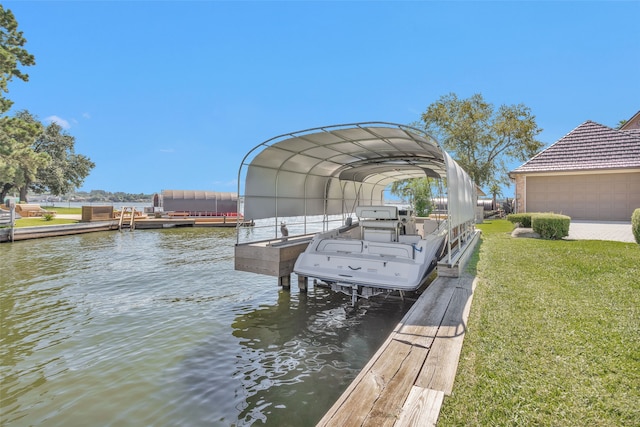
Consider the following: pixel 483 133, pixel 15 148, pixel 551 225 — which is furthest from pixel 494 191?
pixel 15 148

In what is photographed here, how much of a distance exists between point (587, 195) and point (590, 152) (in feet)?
8.44

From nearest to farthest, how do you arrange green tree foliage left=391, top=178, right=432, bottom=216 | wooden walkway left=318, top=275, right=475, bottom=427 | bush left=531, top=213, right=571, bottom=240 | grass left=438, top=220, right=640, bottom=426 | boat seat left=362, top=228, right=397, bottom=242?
wooden walkway left=318, top=275, right=475, bottom=427 < grass left=438, top=220, right=640, bottom=426 < boat seat left=362, top=228, right=397, bottom=242 < bush left=531, top=213, right=571, bottom=240 < green tree foliage left=391, top=178, right=432, bottom=216

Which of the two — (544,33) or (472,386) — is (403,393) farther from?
(544,33)

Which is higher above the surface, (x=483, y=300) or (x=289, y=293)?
(x=483, y=300)

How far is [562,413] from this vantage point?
2535mm

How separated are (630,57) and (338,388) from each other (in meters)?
27.4

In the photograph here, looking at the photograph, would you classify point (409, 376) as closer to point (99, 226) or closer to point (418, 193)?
point (418, 193)

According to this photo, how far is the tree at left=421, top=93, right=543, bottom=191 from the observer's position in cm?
3206

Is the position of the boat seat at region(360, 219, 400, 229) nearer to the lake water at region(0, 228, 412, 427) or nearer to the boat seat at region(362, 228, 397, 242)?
the boat seat at region(362, 228, 397, 242)

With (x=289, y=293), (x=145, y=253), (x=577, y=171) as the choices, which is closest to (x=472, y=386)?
(x=289, y=293)

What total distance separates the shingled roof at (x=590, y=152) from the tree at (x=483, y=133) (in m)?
11.4

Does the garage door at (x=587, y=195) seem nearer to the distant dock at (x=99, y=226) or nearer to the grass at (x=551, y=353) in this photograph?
the grass at (x=551, y=353)

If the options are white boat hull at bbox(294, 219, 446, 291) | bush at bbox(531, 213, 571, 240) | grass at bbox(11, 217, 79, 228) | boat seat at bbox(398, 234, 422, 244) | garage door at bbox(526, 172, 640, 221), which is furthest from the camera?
grass at bbox(11, 217, 79, 228)

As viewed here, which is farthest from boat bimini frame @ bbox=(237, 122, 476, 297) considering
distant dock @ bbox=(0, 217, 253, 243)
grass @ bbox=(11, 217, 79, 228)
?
grass @ bbox=(11, 217, 79, 228)
